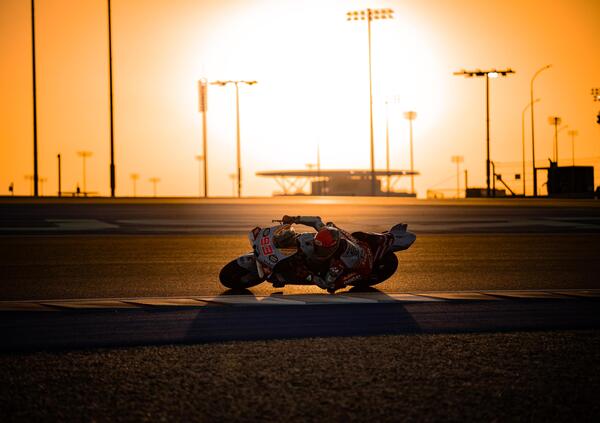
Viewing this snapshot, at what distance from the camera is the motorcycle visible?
A: 8945 mm

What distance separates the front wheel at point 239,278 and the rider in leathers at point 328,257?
2.65 ft

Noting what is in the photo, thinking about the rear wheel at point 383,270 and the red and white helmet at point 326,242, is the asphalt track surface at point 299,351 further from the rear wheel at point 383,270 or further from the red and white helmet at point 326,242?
the red and white helmet at point 326,242

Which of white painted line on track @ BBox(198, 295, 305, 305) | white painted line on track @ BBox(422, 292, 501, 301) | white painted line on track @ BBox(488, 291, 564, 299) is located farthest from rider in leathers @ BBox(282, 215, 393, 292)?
white painted line on track @ BBox(488, 291, 564, 299)

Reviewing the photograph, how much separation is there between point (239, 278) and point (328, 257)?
1228 millimetres

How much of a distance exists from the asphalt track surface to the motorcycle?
0.24 m

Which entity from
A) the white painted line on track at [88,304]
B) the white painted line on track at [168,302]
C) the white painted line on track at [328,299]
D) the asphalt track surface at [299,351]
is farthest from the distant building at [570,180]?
the white painted line on track at [88,304]

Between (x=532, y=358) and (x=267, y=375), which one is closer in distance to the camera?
(x=267, y=375)

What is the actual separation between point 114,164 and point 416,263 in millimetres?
38359

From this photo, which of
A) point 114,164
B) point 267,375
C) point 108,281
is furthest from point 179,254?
point 114,164

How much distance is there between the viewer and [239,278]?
9.67 metres

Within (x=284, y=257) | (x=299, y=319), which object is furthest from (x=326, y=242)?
(x=299, y=319)

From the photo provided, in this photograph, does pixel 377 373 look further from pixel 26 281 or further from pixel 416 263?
pixel 416 263

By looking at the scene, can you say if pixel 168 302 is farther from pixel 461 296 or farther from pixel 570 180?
pixel 570 180

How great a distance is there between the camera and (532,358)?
19.8 feet
